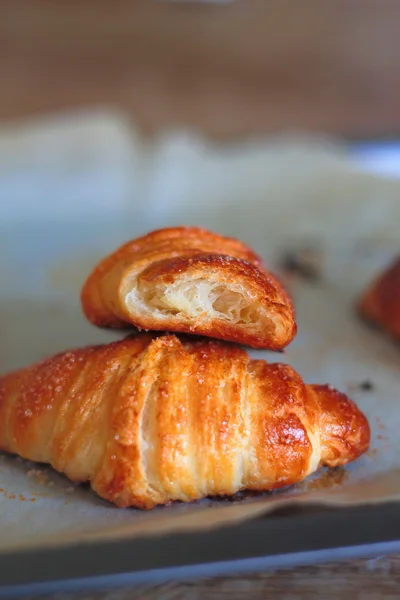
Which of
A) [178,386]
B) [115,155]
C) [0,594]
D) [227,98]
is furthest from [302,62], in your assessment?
[0,594]

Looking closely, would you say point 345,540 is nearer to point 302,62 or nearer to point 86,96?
point 86,96

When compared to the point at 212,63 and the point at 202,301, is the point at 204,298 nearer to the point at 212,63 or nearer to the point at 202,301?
A: the point at 202,301

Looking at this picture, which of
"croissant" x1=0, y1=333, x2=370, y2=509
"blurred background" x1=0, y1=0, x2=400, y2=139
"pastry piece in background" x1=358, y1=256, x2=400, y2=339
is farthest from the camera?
"blurred background" x1=0, y1=0, x2=400, y2=139

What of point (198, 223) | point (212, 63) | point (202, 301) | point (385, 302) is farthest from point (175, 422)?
point (212, 63)

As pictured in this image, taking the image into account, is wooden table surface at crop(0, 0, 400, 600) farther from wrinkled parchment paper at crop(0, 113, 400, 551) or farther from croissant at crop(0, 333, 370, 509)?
croissant at crop(0, 333, 370, 509)

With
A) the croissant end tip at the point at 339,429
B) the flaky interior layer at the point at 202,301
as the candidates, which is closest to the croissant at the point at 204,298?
the flaky interior layer at the point at 202,301

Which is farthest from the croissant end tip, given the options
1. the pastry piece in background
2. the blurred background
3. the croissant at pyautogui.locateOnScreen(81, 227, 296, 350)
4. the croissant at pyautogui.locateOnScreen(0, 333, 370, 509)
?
the blurred background

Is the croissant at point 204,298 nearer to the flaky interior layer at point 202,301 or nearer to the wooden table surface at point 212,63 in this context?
the flaky interior layer at point 202,301
